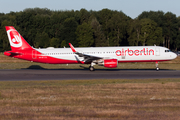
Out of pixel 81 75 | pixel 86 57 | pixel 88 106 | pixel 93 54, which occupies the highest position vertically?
pixel 93 54

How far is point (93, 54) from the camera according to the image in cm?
3622

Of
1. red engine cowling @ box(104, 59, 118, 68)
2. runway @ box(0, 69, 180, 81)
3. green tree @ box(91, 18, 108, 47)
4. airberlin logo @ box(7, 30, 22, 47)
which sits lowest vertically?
runway @ box(0, 69, 180, 81)

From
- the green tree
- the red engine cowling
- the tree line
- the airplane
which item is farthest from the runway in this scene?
the green tree

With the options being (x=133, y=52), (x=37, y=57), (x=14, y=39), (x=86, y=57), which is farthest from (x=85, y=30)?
(x=133, y=52)

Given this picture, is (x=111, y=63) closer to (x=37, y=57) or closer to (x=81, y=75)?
(x=81, y=75)

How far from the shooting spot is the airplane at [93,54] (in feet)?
116

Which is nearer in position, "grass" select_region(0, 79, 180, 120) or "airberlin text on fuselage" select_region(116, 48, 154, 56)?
"grass" select_region(0, 79, 180, 120)

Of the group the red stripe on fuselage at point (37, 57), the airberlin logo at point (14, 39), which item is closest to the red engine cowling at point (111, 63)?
the red stripe on fuselage at point (37, 57)

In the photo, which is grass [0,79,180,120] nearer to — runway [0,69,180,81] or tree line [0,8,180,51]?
runway [0,69,180,81]

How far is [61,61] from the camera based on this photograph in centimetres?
3672

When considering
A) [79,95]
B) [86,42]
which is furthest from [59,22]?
[79,95]

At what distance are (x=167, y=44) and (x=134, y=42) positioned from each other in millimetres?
28328

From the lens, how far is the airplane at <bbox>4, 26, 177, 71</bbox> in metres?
35.4

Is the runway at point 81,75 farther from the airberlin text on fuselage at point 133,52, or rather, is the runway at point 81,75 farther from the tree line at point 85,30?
the tree line at point 85,30
